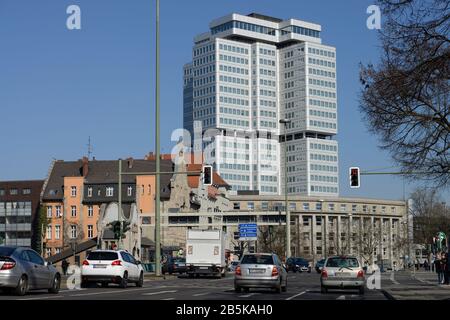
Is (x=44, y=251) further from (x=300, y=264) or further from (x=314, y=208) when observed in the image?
(x=314, y=208)

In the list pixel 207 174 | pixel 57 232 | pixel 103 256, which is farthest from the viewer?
pixel 57 232

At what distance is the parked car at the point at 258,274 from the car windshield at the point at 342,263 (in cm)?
251

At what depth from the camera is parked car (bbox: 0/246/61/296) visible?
23.6 m

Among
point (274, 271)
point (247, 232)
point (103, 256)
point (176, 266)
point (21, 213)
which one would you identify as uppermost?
point (21, 213)

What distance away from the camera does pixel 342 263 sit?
32000mm

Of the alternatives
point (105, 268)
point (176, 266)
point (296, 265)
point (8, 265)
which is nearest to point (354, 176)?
point (105, 268)

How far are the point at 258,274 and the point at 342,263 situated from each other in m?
3.88

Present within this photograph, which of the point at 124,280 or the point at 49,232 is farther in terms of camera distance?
the point at 49,232

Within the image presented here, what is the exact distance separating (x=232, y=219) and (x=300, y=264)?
57498 millimetres

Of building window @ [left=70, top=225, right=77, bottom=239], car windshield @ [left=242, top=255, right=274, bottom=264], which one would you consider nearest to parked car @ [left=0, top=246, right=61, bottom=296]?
car windshield @ [left=242, top=255, right=274, bottom=264]

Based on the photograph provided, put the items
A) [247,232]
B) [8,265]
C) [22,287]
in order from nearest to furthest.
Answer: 1. [8,265]
2. [22,287]
3. [247,232]

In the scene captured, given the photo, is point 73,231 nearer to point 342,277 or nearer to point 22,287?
point 342,277
